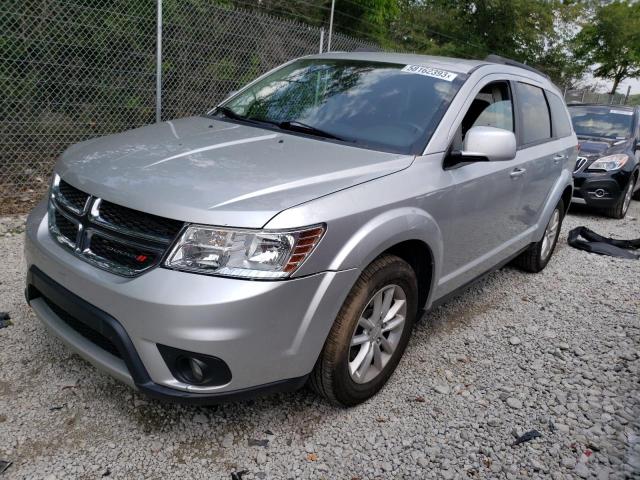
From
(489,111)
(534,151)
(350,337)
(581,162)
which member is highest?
(489,111)

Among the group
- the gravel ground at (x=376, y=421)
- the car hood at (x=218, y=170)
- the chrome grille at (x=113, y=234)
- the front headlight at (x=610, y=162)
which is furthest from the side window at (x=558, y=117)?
the chrome grille at (x=113, y=234)

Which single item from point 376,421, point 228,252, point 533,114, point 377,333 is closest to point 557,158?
point 533,114

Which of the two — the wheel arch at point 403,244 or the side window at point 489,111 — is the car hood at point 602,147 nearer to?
the side window at point 489,111

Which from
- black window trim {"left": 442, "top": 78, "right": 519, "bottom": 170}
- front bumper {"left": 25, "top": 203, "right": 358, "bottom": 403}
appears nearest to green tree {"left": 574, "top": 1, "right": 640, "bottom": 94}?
black window trim {"left": 442, "top": 78, "right": 519, "bottom": 170}

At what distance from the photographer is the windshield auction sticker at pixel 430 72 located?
10.7 ft

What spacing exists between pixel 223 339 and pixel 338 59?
7.95ft

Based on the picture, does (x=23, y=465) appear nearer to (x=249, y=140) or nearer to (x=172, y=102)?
(x=249, y=140)

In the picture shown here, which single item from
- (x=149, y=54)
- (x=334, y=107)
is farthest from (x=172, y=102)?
(x=334, y=107)

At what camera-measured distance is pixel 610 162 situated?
25.1 ft

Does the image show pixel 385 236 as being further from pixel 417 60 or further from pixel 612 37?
pixel 612 37

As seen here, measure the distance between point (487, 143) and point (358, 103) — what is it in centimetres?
79

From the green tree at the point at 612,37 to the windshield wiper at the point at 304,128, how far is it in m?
23.5

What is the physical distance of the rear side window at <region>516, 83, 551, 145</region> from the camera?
13.1 ft

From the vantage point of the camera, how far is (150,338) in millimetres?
2057
